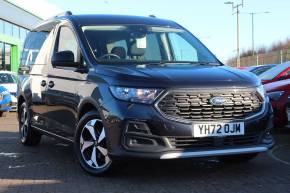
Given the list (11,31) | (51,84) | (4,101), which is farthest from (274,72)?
(11,31)

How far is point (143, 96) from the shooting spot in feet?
18.3

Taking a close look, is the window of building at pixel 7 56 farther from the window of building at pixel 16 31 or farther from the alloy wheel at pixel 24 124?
the alloy wheel at pixel 24 124

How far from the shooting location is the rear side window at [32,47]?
835 cm

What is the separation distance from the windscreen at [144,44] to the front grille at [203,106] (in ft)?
3.79

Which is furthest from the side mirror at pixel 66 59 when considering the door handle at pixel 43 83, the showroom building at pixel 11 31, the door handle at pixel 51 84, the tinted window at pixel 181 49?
the showroom building at pixel 11 31

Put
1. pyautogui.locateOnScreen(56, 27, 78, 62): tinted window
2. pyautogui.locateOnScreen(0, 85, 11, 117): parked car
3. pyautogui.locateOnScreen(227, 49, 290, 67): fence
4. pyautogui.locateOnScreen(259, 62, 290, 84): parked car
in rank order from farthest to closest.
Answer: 1. pyautogui.locateOnScreen(227, 49, 290, 67): fence
2. pyautogui.locateOnScreen(0, 85, 11, 117): parked car
3. pyautogui.locateOnScreen(259, 62, 290, 84): parked car
4. pyautogui.locateOnScreen(56, 27, 78, 62): tinted window

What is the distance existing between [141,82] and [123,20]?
1876 mm

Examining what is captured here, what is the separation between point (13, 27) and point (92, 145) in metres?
29.5

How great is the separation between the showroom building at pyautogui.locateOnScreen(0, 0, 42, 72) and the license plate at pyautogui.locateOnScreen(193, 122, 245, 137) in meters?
26.5

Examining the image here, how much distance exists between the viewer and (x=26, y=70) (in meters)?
8.55

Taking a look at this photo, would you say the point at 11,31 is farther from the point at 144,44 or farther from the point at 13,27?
the point at 144,44

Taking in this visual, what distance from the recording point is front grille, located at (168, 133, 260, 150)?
18.4ft

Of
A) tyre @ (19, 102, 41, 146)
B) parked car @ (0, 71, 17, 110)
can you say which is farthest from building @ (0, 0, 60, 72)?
tyre @ (19, 102, 41, 146)

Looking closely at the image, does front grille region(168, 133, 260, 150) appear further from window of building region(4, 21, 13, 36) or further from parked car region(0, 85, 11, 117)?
window of building region(4, 21, 13, 36)
